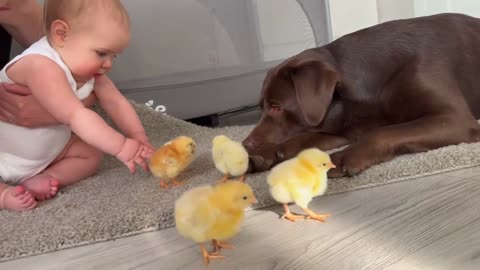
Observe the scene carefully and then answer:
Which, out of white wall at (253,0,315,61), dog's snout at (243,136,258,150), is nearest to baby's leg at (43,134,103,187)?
dog's snout at (243,136,258,150)

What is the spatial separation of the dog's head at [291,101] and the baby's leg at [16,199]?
577 mm

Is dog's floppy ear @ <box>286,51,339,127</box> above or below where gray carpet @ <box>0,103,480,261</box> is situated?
above

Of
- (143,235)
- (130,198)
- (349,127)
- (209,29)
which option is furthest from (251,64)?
(143,235)

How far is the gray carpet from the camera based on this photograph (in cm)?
119

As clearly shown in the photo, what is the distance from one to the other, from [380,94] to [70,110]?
867 mm

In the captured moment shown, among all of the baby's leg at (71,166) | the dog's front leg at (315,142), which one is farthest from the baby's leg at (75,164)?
the dog's front leg at (315,142)

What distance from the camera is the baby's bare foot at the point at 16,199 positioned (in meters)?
1.40

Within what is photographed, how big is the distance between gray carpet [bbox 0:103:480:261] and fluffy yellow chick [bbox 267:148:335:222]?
11 cm

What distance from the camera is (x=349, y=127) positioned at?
167cm

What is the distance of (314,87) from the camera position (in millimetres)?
1521

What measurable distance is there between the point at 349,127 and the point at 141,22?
43.7 inches

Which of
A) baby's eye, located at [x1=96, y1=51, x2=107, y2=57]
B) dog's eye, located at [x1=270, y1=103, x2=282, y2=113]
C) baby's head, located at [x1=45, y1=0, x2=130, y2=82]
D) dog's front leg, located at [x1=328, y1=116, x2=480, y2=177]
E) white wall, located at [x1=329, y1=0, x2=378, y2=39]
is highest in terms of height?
baby's head, located at [x1=45, y1=0, x2=130, y2=82]

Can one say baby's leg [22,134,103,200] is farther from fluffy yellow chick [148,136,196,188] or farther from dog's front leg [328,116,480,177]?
dog's front leg [328,116,480,177]

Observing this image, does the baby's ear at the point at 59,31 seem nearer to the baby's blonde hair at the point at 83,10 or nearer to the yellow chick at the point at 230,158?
the baby's blonde hair at the point at 83,10
